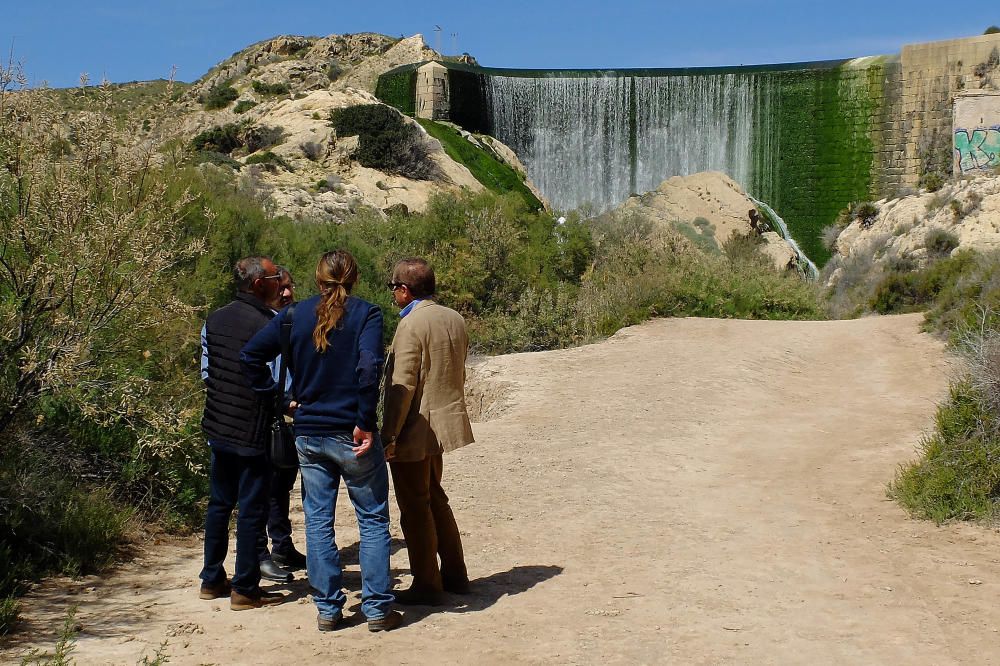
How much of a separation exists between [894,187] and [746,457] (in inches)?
1021

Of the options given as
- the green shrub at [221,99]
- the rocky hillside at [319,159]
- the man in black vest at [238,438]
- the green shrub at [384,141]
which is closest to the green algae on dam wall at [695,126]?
the rocky hillside at [319,159]

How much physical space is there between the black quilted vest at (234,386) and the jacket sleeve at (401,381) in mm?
610

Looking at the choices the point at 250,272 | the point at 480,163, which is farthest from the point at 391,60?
the point at 250,272

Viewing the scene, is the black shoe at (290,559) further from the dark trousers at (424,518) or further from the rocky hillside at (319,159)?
the rocky hillside at (319,159)

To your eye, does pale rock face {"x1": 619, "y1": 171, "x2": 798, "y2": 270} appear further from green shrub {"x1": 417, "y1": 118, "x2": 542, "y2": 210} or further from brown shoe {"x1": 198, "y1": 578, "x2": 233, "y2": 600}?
brown shoe {"x1": 198, "y1": 578, "x2": 233, "y2": 600}

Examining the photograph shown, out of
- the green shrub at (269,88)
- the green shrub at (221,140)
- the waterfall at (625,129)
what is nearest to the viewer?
the green shrub at (221,140)

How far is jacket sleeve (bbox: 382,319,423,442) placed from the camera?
16.6 feet

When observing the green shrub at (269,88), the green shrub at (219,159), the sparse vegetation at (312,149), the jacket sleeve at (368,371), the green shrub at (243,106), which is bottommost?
the jacket sleeve at (368,371)

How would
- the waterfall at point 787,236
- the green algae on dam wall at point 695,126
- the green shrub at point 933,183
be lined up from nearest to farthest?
the green shrub at point 933,183 → the waterfall at point 787,236 → the green algae on dam wall at point 695,126

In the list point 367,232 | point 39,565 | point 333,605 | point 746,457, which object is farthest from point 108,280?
point 367,232

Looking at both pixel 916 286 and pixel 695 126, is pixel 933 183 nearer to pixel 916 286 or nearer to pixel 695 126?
pixel 916 286

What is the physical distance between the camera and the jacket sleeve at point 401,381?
5.05m

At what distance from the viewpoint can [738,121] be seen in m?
34.9

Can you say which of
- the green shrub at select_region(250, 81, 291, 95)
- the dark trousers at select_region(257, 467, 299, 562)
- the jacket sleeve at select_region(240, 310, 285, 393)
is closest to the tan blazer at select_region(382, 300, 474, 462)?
the jacket sleeve at select_region(240, 310, 285, 393)
